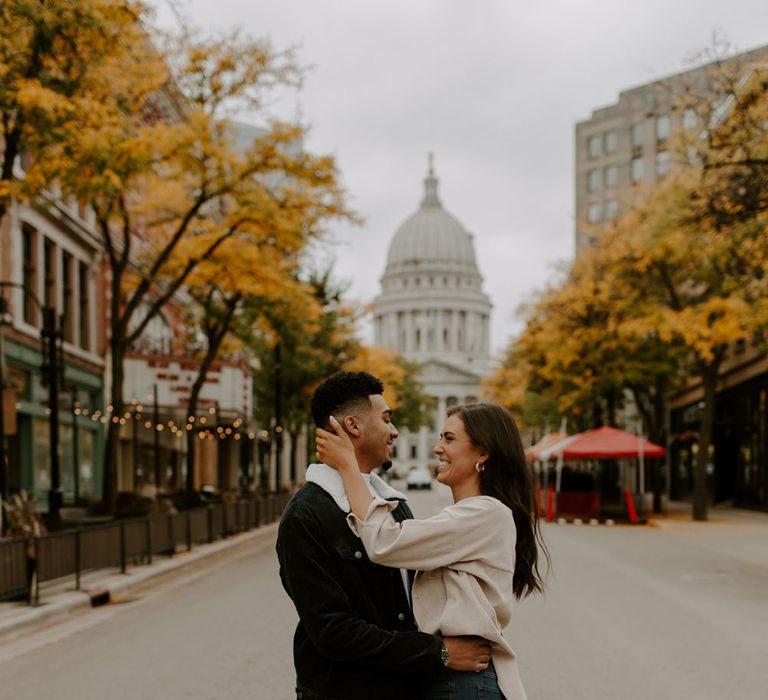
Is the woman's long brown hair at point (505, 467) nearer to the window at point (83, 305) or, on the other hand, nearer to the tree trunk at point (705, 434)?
the tree trunk at point (705, 434)

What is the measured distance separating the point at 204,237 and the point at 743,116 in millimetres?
11871

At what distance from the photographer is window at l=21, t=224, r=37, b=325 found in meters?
27.8

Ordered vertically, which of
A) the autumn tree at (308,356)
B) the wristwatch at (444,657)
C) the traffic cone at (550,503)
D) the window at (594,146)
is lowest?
the traffic cone at (550,503)

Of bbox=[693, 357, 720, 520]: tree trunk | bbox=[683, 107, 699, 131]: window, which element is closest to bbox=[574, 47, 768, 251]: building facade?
bbox=[693, 357, 720, 520]: tree trunk

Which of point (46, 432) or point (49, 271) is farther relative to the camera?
point (49, 271)

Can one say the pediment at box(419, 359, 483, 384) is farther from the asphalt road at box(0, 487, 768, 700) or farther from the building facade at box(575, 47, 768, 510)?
the asphalt road at box(0, 487, 768, 700)

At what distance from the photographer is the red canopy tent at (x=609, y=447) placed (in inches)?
1215

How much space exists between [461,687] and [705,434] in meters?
29.8

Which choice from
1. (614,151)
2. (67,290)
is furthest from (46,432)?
(614,151)

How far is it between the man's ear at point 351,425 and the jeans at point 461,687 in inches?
31.5

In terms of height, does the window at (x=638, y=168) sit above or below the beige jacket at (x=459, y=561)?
above

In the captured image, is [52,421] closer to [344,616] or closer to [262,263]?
[262,263]

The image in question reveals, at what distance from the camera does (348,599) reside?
335 cm

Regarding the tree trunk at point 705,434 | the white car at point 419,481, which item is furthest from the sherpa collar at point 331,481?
the white car at point 419,481
